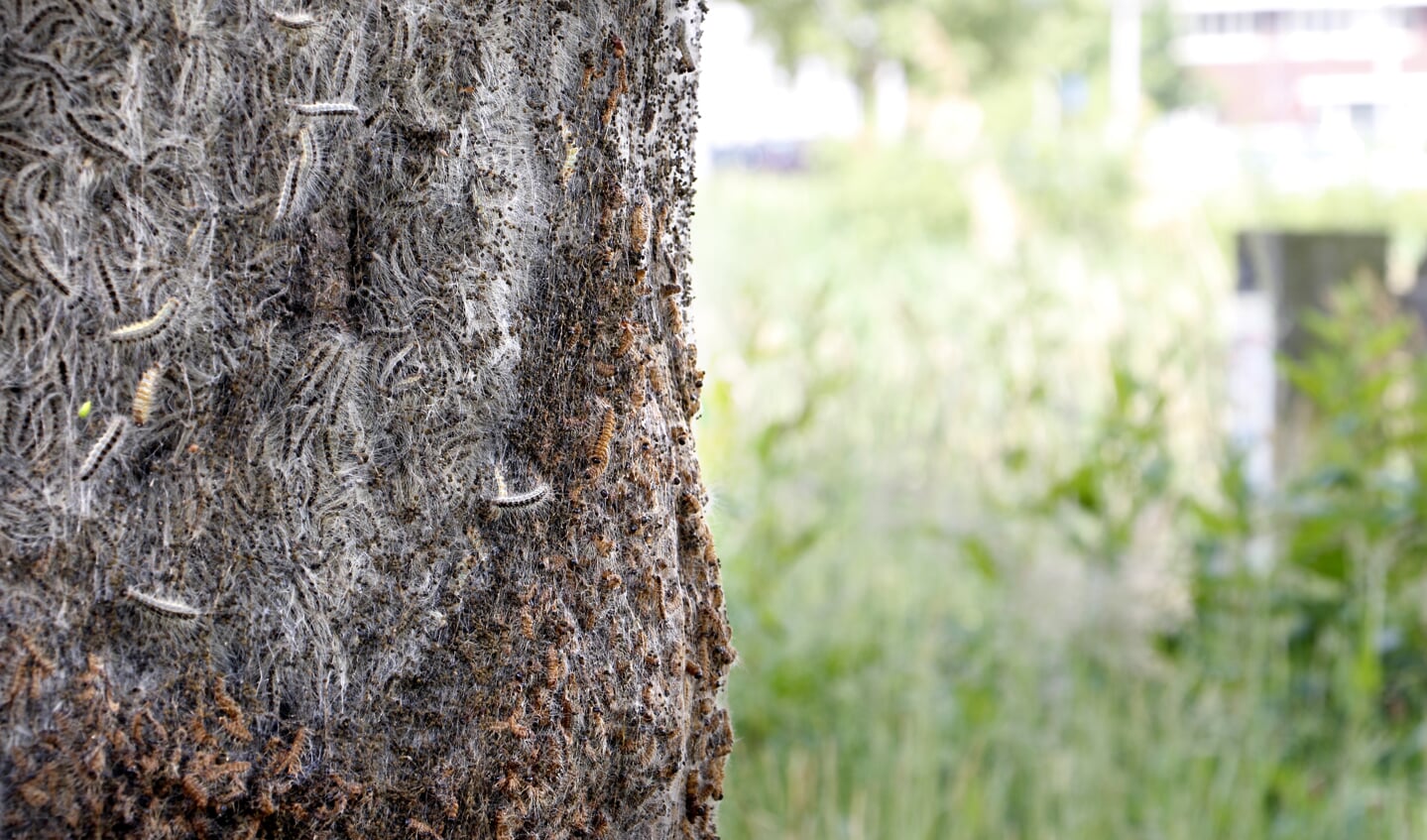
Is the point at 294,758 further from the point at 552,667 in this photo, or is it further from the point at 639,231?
the point at 639,231

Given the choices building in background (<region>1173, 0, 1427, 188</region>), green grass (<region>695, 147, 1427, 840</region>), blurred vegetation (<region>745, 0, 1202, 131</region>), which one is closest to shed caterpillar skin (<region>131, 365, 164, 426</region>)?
green grass (<region>695, 147, 1427, 840</region>)

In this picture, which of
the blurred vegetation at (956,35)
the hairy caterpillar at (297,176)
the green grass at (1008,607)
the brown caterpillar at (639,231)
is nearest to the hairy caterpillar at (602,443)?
the brown caterpillar at (639,231)

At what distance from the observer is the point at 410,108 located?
3.53ft

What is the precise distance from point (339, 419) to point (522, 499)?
172mm

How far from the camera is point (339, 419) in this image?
3.53 ft

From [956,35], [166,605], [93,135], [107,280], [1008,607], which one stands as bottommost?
[1008,607]

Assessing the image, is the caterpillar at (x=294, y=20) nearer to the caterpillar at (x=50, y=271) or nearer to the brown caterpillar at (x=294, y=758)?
the caterpillar at (x=50, y=271)

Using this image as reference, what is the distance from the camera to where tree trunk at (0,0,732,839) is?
98 centimetres

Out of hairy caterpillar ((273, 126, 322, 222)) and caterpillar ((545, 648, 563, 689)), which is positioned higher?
hairy caterpillar ((273, 126, 322, 222))

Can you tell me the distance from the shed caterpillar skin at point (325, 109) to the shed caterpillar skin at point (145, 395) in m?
0.24

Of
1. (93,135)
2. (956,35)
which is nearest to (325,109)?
(93,135)

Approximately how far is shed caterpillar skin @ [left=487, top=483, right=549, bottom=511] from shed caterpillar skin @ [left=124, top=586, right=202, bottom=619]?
0.26 meters

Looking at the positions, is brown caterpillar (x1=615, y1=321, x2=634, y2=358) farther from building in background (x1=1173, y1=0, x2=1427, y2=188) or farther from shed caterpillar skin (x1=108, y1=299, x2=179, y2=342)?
building in background (x1=1173, y1=0, x2=1427, y2=188)

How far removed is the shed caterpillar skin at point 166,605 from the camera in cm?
101
